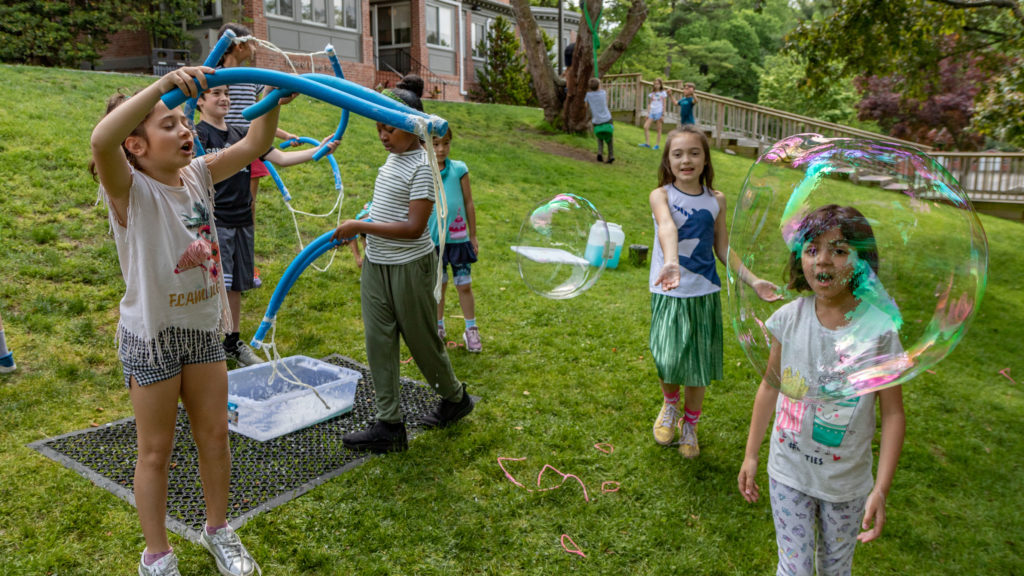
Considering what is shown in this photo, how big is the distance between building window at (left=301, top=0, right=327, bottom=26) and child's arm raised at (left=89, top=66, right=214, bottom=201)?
19574 mm

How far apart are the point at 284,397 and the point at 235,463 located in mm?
435

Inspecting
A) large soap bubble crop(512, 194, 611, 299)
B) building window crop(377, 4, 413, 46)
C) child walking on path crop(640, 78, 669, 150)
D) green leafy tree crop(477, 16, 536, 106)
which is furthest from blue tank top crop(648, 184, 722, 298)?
building window crop(377, 4, 413, 46)

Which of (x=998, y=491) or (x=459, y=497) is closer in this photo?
(x=459, y=497)

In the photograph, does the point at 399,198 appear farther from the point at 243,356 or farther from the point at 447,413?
the point at 243,356

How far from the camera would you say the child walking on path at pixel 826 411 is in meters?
1.91

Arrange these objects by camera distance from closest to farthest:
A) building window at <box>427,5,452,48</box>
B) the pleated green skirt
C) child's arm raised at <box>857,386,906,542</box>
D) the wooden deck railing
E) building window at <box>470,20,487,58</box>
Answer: child's arm raised at <box>857,386,906,542</box> → the pleated green skirt → the wooden deck railing → building window at <box>427,5,452,48</box> → building window at <box>470,20,487,58</box>

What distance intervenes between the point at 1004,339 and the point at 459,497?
7.21m

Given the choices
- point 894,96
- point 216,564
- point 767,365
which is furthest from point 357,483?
point 894,96

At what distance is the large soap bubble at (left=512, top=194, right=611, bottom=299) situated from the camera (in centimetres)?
448

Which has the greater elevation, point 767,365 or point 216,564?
point 767,365

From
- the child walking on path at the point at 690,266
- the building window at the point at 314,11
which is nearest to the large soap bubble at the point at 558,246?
the child walking on path at the point at 690,266

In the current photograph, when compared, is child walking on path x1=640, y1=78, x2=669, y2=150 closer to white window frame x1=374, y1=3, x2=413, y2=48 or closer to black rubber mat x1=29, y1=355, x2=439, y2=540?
white window frame x1=374, y1=3, x2=413, y2=48

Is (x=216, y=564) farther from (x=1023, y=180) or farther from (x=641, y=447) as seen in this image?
(x=1023, y=180)

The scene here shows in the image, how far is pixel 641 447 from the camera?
3.91 m
